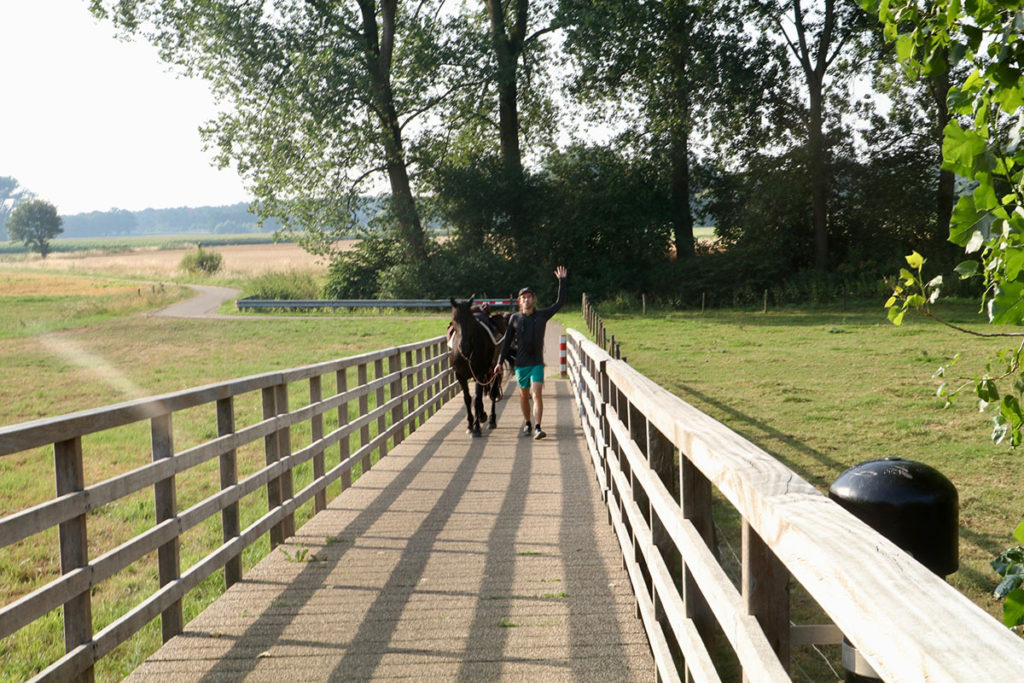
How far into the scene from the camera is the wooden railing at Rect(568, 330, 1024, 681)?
1191mm

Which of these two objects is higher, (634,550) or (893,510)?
(893,510)

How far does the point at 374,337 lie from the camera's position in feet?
97.5

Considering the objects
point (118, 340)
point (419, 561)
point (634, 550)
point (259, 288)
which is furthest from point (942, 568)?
point (259, 288)

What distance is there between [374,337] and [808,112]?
827 inches

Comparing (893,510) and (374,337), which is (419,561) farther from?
(374,337)

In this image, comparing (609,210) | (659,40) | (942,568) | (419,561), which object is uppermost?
(659,40)

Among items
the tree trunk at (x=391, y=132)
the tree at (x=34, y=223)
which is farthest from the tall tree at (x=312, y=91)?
the tree at (x=34, y=223)

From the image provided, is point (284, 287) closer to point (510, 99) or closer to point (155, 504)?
point (510, 99)

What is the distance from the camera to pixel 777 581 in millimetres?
2275

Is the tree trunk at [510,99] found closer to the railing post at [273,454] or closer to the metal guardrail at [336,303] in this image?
the metal guardrail at [336,303]

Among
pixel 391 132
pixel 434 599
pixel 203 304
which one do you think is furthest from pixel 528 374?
pixel 203 304

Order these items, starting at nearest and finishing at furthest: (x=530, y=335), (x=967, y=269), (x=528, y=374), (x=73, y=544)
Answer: (x=967, y=269), (x=73, y=544), (x=528, y=374), (x=530, y=335)

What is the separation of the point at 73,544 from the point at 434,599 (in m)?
2.21

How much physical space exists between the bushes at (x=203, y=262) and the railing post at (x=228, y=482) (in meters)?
69.8
